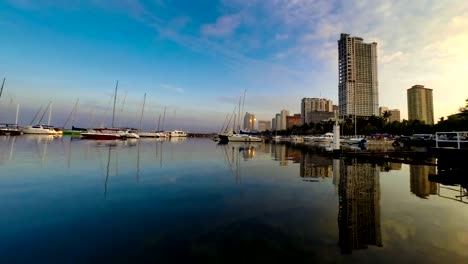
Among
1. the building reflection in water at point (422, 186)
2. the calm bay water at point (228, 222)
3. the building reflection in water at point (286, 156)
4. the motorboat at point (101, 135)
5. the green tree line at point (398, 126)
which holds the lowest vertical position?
the calm bay water at point (228, 222)

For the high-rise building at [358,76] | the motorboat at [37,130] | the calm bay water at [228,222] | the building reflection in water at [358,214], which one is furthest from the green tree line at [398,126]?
the motorboat at [37,130]

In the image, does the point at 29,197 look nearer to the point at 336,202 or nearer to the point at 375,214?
the point at 336,202

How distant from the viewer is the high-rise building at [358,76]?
619 feet

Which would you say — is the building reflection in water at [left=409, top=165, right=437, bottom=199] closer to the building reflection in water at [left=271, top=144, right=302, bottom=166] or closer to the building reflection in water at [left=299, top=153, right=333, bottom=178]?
the building reflection in water at [left=299, top=153, right=333, bottom=178]

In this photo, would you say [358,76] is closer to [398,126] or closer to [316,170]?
[398,126]

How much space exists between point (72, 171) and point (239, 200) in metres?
14.0

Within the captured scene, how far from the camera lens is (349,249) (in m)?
5.91

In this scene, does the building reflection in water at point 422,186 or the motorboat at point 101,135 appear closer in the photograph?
the building reflection in water at point 422,186

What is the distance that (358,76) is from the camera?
19150 centimetres

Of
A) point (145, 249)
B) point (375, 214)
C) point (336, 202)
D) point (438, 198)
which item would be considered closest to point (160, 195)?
point (145, 249)

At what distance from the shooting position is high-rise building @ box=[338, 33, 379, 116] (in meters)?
189

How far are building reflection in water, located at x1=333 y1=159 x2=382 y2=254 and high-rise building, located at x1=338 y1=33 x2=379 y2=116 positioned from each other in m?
195

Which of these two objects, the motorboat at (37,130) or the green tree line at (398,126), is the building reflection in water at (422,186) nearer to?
the green tree line at (398,126)

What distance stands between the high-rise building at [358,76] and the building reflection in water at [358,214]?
19470 cm
